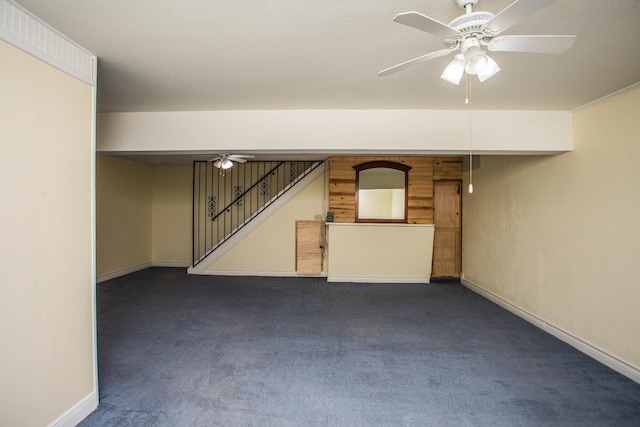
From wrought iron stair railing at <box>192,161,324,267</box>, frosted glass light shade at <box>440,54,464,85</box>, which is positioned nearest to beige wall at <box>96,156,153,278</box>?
wrought iron stair railing at <box>192,161,324,267</box>

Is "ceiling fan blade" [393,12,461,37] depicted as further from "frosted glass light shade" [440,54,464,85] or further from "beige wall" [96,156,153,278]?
"beige wall" [96,156,153,278]

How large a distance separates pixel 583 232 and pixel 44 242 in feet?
14.9

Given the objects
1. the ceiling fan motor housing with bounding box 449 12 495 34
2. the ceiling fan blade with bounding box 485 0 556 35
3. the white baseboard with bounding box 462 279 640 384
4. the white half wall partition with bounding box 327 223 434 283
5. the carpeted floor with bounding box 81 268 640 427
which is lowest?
the carpeted floor with bounding box 81 268 640 427

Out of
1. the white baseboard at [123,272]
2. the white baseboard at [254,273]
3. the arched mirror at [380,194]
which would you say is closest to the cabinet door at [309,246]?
the white baseboard at [254,273]

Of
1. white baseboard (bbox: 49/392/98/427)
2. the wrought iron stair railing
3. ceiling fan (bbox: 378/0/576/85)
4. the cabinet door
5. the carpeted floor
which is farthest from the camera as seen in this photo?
the wrought iron stair railing

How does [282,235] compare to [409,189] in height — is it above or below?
below

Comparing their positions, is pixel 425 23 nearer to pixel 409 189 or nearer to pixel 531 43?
pixel 531 43

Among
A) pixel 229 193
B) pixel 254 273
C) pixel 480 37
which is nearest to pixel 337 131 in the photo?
pixel 480 37

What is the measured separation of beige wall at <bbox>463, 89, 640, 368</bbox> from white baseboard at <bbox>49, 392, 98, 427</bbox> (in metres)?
4.32

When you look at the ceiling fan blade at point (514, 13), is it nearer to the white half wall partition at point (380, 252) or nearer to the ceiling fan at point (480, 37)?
the ceiling fan at point (480, 37)

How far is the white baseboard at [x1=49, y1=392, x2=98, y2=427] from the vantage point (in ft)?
6.25

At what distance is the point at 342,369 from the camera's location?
2654 millimetres

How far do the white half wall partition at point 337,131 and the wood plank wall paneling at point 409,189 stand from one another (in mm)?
2495

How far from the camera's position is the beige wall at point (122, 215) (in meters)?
5.69
